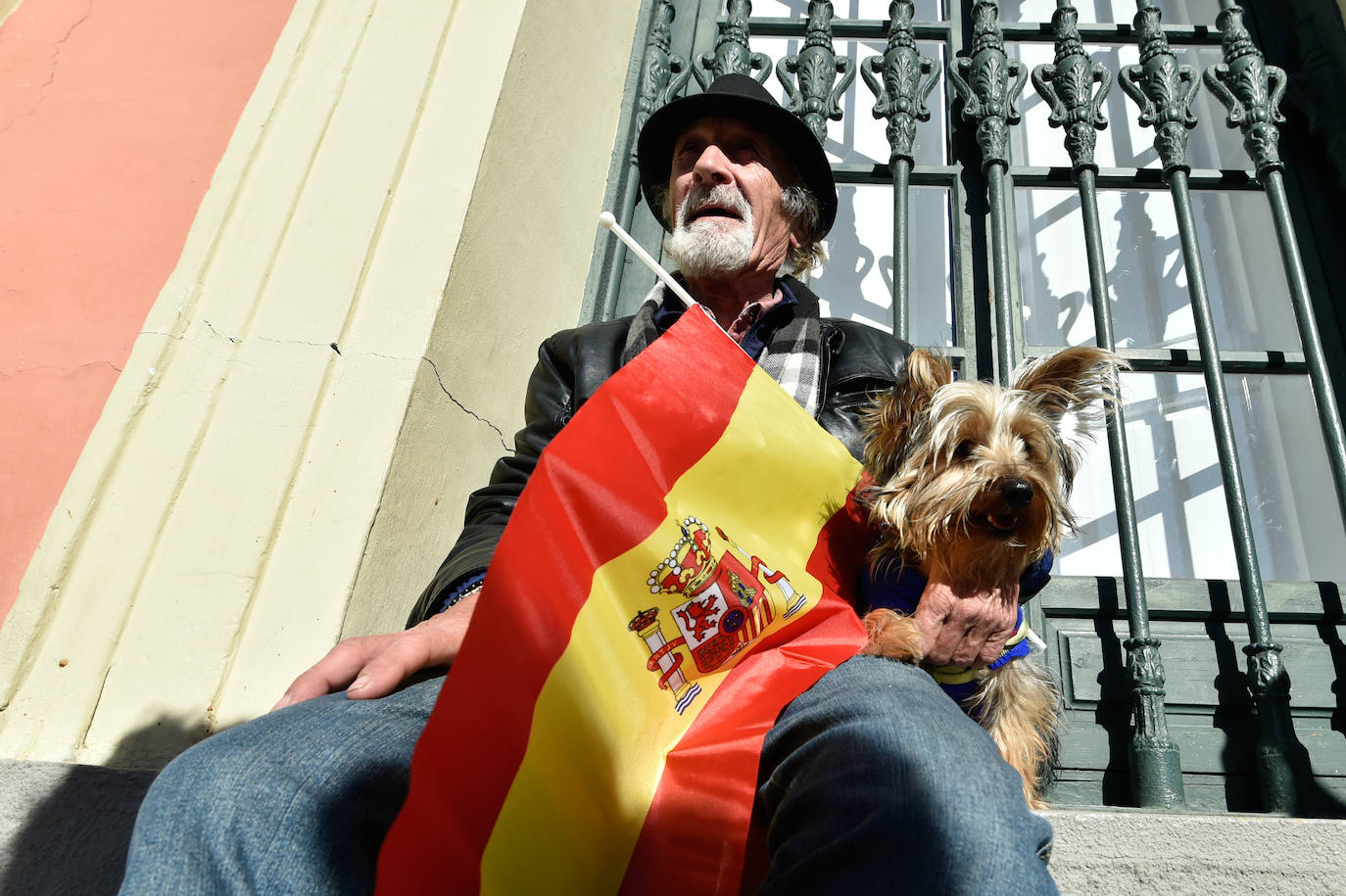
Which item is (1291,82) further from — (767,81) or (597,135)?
(597,135)

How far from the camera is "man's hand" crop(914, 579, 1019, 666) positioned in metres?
Answer: 1.87

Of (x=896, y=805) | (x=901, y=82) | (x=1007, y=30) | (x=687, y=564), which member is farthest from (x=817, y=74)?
(x=896, y=805)

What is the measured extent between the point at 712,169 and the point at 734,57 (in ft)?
4.26

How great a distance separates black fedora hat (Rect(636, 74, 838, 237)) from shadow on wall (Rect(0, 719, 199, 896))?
2316 millimetres

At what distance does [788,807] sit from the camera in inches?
47.5

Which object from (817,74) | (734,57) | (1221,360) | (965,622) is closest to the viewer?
(965,622)

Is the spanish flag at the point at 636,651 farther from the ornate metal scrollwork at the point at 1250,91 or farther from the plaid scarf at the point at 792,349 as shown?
the ornate metal scrollwork at the point at 1250,91

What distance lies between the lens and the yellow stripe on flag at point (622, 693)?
3.75 feet

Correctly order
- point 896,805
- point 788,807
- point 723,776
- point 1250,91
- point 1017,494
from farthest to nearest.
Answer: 1. point 1250,91
2. point 1017,494
3. point 723,776
4. point 788,807
5. point 896,805

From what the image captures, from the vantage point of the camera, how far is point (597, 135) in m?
3.53

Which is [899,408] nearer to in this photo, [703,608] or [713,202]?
[713,202]

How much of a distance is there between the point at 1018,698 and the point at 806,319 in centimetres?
117

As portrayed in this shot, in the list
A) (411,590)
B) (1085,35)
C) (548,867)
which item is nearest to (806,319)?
(411,590)

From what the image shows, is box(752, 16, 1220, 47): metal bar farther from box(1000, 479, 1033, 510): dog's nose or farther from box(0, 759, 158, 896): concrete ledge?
box(0, 759, 158, 896): concrete ledge
